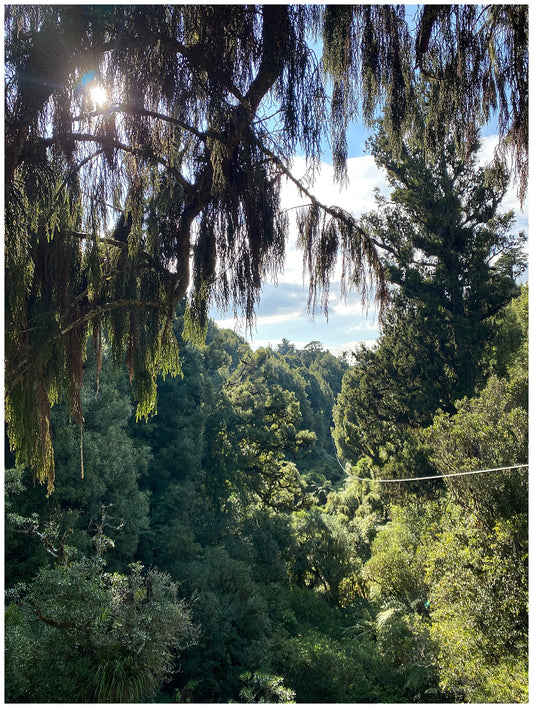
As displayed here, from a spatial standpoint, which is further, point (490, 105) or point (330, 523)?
point (330, 523)

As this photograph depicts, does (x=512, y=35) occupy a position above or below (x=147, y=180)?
above

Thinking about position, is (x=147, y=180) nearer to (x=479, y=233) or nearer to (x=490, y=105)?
(x=490, y=105)

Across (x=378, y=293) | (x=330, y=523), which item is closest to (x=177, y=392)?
(x=330, y=523)

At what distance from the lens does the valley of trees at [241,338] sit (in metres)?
1.58

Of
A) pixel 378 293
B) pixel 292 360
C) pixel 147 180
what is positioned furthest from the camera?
pixel 292 360

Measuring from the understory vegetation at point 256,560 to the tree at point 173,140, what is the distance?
0.42 m

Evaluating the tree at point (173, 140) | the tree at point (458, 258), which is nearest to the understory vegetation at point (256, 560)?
the tree at point (173, 140)

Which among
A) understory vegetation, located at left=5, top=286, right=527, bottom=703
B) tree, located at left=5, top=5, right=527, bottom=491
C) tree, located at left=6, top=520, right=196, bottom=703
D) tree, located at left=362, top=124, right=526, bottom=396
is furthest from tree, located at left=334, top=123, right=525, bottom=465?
tree, located at left=5, top=5, right=527, bottom=491

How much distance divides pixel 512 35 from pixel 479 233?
8292 mm

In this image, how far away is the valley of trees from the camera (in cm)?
158

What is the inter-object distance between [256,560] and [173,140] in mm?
10551

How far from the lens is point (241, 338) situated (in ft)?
6.64

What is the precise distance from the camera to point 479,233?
9117 millimetres

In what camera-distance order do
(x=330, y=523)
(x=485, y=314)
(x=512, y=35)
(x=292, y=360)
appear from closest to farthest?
(x=512, y=35) → (x=485, y=314) → (x=330, y=523) → (x=292, y=360)
